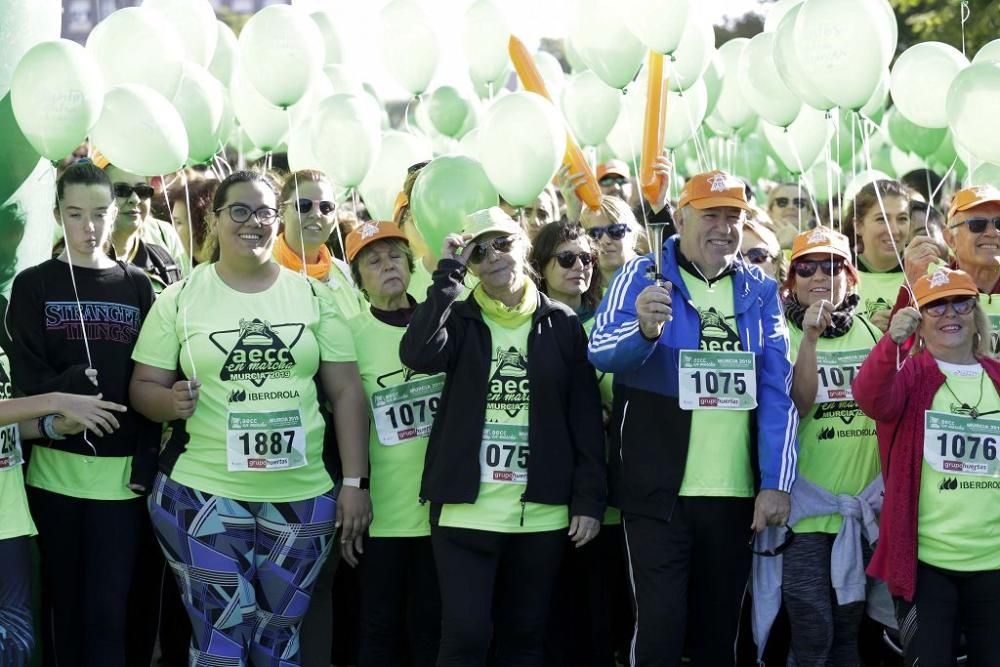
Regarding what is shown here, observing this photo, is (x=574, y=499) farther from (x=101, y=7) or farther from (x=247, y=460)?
(x=101, y=7)

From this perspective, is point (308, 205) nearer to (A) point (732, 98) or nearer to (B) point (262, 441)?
(B) point (262, 441)

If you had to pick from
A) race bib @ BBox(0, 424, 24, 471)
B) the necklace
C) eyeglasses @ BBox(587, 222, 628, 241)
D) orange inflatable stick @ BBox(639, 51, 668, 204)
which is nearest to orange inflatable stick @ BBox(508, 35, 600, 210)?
eyeglasses @ BBox(587, 222, 628, 241)

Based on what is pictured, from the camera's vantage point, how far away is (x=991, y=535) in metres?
4.62

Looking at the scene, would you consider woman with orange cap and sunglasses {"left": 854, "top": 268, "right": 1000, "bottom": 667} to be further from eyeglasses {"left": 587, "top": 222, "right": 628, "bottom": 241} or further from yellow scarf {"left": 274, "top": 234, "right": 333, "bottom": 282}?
yellow scarf {"left": 274, "top": 234, "right": 333, "bottom": 282}

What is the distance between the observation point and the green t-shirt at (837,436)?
5098mm

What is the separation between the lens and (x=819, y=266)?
5.16m

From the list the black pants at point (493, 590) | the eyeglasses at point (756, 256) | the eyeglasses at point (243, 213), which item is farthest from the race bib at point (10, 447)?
the eyeglasses at point (756, 256)

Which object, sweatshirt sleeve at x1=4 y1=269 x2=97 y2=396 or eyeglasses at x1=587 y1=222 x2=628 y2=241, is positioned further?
eyeglasses at x1=587 y1=222 x2=628 y2=241

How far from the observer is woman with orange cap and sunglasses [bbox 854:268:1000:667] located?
15.1ft

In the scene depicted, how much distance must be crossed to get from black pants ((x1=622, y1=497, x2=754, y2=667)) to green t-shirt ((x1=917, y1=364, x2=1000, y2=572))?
63 centimetres

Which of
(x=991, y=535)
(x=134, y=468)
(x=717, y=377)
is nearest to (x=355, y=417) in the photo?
(x=134, y=468)

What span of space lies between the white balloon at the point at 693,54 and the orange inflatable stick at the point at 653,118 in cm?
25

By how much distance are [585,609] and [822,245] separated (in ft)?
5.79

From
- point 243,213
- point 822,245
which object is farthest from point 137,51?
point 822,245
